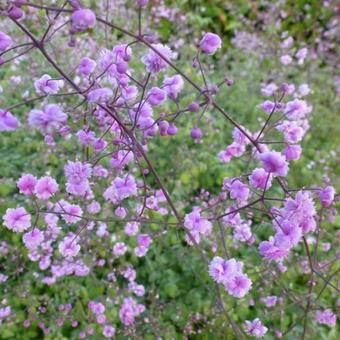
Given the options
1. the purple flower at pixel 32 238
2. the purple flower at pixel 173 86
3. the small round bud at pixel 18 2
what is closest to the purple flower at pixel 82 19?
the small round bud at pixel 18 2

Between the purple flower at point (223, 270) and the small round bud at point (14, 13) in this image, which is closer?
the small round bud at point (14, 13)

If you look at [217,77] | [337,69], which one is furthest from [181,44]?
[337,69]

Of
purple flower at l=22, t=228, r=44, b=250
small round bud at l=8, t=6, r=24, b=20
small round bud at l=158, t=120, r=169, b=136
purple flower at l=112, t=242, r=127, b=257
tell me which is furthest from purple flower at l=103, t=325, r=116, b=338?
small round bud at l=8, t=6, r=24, b=20

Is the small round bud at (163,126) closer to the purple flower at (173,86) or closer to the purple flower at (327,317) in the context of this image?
the purple flower at (173,86)

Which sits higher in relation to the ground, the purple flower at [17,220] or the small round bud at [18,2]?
the small round bud at [18,2]

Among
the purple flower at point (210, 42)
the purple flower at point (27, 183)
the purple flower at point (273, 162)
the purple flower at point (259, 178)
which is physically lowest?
the purple flower at point (273, 162)

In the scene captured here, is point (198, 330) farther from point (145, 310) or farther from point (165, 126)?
point (165, 126)

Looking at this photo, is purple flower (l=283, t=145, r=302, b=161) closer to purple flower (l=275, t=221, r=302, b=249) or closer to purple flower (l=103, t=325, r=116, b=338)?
purple flower (l=275, t=221, r=302, b=249)

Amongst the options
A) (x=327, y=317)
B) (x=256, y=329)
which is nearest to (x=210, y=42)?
(x=256, y=329)
